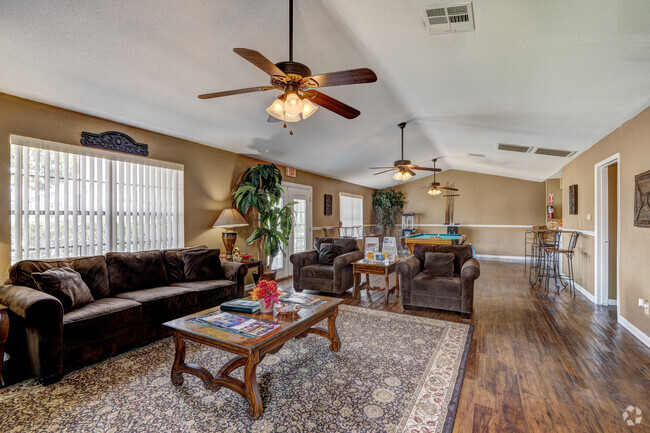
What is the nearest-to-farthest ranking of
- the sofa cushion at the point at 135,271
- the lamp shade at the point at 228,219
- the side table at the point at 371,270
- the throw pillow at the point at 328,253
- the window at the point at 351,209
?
the sofa cushion at the point at 135,271 → the side table at the point at 371,270 → the lamp shade at the point at 228,219 → the throw pillow at the point at 328,253 → the window at the point at 351,209

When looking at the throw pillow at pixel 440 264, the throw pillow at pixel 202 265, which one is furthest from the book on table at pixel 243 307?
the throw pillow at pixel 440 264

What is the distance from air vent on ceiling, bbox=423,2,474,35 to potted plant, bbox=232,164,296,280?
327 centimetres

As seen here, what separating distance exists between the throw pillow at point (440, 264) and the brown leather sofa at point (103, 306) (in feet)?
8.74

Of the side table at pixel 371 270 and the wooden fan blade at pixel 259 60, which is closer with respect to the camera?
the wooden fan blade at pixel 259 60

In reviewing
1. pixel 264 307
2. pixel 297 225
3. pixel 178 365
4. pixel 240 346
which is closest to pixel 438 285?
pixel 264 307

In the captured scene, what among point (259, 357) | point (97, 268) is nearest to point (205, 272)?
point (97, 268)

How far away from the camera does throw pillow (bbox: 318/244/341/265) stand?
17.2 ft

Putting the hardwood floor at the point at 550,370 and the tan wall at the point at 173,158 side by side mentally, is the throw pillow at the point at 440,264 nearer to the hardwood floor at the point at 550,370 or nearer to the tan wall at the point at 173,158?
the hardwood floor at the point at 550,370

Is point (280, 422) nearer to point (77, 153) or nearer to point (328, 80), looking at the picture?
point (328, 80)

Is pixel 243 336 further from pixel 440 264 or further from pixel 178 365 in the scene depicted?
pixel 440 264

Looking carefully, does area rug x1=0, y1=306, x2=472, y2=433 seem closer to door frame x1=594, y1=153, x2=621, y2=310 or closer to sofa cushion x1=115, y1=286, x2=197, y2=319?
sofa cushion x1=115, y1=286, x2=197, y2=319

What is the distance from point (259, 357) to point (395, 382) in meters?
1.11

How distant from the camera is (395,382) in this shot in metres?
2.31

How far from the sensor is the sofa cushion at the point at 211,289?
11.4ft
